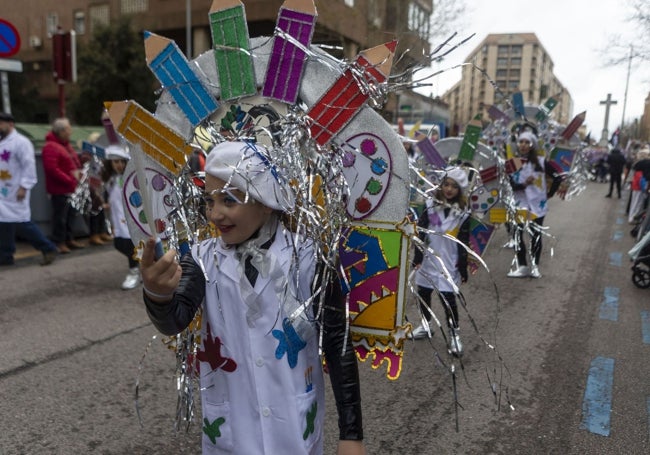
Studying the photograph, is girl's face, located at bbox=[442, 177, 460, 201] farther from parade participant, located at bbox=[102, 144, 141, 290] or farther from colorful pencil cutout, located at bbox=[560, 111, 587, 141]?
colorful pencil cutout, located at bbox=[560, 111, 587, 141]

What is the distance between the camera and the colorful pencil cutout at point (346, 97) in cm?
174

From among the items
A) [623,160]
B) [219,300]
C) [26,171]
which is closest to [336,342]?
[219,300]

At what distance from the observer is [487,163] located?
209 inches

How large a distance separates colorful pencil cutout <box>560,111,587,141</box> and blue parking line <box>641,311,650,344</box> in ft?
9.29

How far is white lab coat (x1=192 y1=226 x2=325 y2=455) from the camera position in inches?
Answer: 62.9

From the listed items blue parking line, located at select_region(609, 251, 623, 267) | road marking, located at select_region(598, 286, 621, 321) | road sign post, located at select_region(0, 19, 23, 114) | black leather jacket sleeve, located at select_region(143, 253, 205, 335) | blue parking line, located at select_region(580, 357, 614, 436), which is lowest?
blue parking line, located at select_region(609, 251, 623, 267)

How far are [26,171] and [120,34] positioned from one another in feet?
58.5

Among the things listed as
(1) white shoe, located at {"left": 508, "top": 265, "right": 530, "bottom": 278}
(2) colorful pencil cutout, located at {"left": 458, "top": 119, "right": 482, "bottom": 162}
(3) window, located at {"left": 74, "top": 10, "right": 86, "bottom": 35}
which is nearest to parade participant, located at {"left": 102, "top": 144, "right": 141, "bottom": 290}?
(2) colorful pencil cutout, located at {"left": 458, "top": 119, "right": 482, "bottom": 162}

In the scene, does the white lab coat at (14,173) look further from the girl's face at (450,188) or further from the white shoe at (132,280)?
the girl's face at (450,188)

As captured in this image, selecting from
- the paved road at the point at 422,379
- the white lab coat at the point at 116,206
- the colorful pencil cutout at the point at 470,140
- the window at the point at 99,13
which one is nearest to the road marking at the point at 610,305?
the paved road at the point at 422,379

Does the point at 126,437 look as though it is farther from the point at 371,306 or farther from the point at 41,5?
the point at 41,5

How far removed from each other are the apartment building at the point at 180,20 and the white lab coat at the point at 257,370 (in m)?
7.78

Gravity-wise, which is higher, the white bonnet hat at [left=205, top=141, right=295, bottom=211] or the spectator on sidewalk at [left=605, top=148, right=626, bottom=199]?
the white bonnet hat at [left=205, top=141, right=295, bottom=211]

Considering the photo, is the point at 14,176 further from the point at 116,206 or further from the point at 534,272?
the point at 534,272
